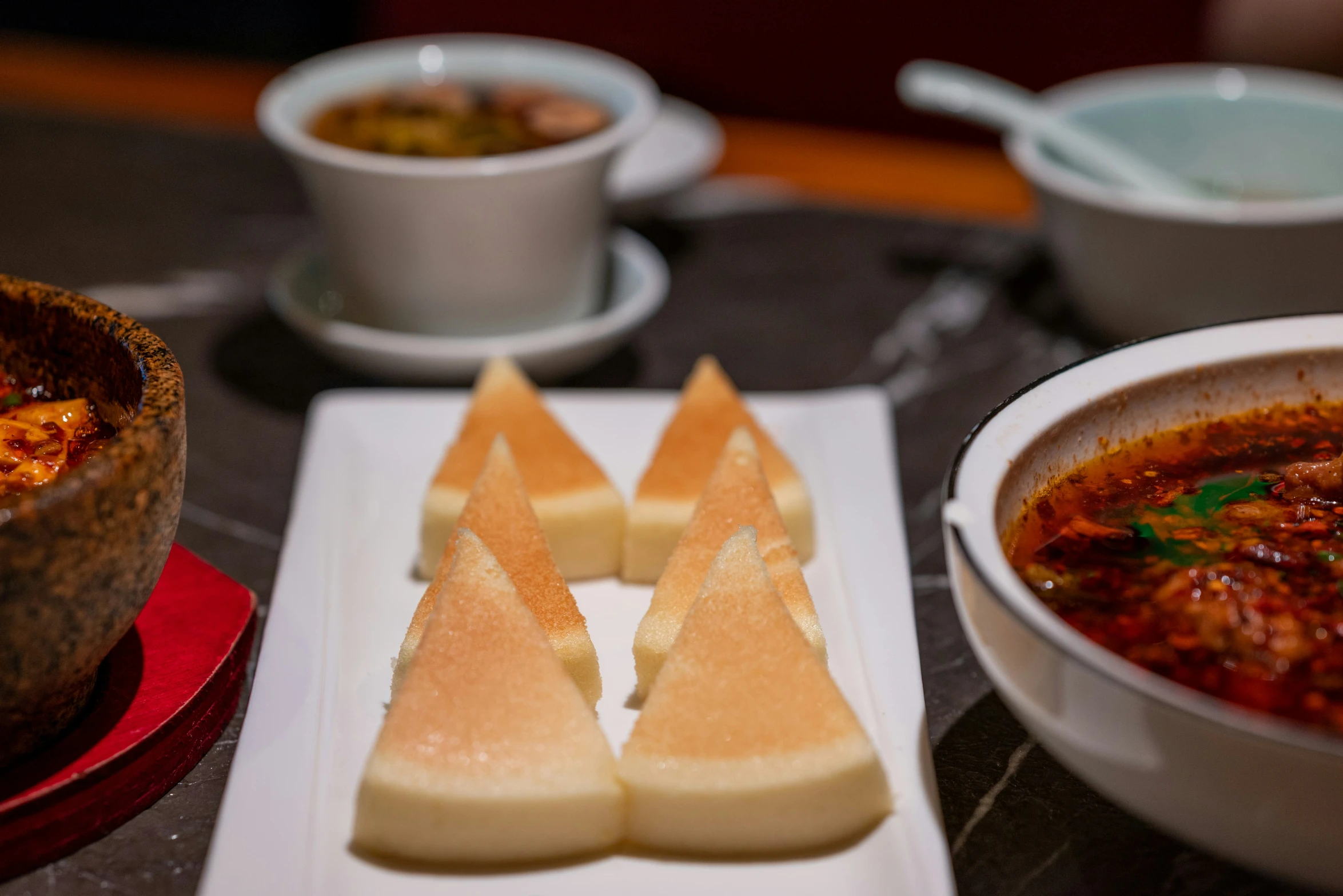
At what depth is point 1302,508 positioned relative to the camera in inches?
44.8

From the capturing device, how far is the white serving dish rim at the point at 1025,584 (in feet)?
2.67

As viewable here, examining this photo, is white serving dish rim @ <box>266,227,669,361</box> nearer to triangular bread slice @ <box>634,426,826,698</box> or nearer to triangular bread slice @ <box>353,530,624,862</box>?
triangular bread slice @ <box>634,426,826,698</box>

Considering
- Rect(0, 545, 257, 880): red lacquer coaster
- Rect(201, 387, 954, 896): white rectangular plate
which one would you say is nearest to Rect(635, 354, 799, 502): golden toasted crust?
Rect(201, 387, 954, 896): white rectangular plate

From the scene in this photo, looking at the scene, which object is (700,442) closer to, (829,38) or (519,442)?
(519,442)

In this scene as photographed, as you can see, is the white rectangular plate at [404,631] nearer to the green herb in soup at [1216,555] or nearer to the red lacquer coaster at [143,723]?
the red lacquer coaster at [143,723]

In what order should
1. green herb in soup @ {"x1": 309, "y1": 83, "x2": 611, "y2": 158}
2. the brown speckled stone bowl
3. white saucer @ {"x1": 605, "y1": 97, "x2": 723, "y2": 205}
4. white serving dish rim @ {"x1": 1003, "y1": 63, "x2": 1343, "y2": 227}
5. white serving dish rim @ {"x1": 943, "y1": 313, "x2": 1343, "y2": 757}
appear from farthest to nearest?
white saucer @ {"x1": 605, "y1": 97, "x2": 723, "y2": 205} → green herb in soup @ {"x1": 309, "y1": 83, "x2": 611, "y2": 158} → white serving dish rim @ {"x1": 1003, "y1": 63, "x2": 1343, "y2": 227} → the brown speckled stone bowl → white serving dish rim @ {"x1": 943, "y1": 313, "x2": 1343, "y2": 757}

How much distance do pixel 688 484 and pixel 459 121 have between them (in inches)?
38.4

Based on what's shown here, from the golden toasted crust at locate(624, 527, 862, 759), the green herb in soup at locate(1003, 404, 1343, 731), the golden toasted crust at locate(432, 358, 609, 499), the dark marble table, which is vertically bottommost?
the dark marble table

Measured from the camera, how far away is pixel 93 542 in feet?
→ 3.13

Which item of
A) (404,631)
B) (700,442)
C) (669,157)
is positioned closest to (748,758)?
(404,631)

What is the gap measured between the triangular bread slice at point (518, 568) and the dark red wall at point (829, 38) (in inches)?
119

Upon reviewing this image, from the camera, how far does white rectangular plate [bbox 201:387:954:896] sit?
1025 mm

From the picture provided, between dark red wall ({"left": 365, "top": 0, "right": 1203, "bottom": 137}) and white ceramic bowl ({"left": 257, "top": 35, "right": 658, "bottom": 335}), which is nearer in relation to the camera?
white ceramic bowl ({"left": 257, "top": 35, "right": 658, "bottom": 335})

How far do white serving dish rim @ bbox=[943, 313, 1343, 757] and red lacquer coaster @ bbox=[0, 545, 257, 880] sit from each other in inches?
29.9
